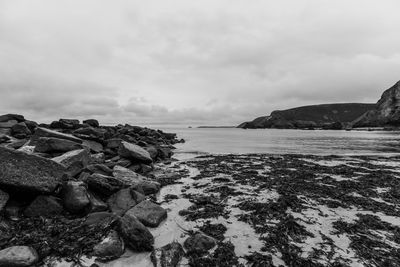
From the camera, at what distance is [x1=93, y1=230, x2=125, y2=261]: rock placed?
438 centimetres

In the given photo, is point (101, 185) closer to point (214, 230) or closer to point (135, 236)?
point (135, 236)

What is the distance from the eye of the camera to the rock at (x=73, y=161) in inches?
301

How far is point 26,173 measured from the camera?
5.71 metres

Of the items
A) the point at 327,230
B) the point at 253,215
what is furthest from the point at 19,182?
the point at 327,230

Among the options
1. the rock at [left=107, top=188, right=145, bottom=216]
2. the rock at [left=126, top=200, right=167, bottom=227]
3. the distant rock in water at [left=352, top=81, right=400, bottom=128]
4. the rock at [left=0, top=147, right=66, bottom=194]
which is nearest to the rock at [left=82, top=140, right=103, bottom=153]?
the rock at [left=107, top=188, right=145, bottom=216]

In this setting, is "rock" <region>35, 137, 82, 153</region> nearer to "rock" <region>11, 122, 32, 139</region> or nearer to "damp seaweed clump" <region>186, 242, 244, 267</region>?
"damp seaweed clump" <region>186, 242, 244, 267</region>

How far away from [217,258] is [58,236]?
323 cm

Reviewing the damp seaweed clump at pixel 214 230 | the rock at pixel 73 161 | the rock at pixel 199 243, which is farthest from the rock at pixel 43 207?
the damp seaweed clump at pixel 214 230

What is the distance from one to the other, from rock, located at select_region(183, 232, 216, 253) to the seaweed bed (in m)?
0.14

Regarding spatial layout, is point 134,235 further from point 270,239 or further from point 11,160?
point 11,160

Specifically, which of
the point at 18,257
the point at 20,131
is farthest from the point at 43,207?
the point at 20,131

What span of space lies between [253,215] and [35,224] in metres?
5.16

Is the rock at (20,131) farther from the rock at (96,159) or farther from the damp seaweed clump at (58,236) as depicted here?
the damp seaweed clump at (58,236)

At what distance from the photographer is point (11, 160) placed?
569 cm
